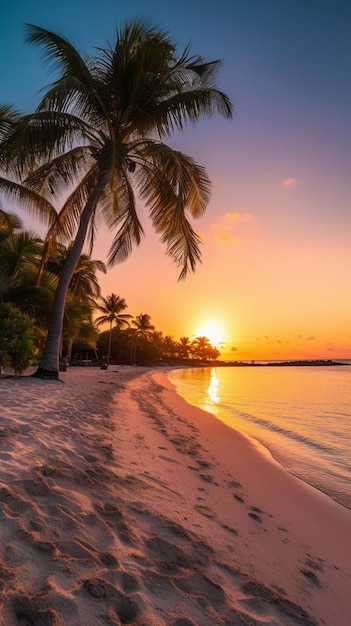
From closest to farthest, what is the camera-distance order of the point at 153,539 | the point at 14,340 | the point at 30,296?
the point at 153,539 < the point at 14,340 < the point at 30,296

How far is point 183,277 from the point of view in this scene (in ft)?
30.9

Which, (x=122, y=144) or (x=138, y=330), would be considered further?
(x=138, y=330)

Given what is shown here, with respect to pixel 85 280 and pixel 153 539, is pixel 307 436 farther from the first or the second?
pixel 85 280

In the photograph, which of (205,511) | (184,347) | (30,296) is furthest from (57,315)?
(184,347)

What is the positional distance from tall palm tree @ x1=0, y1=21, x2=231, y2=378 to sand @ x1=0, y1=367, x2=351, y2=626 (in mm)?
6656

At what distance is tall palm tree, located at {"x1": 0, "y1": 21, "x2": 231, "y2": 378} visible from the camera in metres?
8.88

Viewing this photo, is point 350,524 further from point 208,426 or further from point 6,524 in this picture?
point 208,426

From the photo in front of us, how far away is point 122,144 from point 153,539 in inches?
412

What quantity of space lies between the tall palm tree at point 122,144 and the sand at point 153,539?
6.66 metres

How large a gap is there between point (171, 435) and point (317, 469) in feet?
7.89

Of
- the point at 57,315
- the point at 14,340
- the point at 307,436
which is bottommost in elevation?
the point at 307,436

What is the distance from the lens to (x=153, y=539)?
6.98 feet

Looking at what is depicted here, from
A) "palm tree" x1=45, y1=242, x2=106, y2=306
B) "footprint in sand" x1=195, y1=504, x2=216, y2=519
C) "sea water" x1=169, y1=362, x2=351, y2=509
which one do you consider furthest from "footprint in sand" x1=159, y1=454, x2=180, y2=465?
"palm tree" x1=45, y1=242, x2=106, y2=306

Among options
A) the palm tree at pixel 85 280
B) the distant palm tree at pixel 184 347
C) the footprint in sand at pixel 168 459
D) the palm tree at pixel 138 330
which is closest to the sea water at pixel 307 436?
the footprint in sand at pixel 168 459
